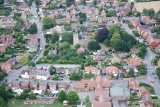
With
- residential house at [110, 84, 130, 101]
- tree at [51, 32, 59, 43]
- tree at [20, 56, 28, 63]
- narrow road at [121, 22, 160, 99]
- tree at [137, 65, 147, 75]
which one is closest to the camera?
residential house at [110, 84, 130, 101]

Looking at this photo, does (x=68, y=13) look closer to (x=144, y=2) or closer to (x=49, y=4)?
(x=49, y=4)

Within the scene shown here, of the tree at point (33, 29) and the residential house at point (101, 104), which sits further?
the tree at point (33, 29)

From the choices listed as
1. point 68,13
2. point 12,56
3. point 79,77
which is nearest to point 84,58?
point 79,77

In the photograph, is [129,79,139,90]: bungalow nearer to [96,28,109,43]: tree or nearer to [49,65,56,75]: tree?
[49,65,56,75]: tree

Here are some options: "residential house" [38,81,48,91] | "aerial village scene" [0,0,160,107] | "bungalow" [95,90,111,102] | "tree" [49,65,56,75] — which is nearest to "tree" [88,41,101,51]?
"aerial village scene" [0,0,160,107]


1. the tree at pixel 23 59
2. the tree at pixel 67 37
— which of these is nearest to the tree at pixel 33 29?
the tree at pixel 67 37

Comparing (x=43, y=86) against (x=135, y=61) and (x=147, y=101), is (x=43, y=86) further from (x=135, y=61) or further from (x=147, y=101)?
(x=135, y=61)

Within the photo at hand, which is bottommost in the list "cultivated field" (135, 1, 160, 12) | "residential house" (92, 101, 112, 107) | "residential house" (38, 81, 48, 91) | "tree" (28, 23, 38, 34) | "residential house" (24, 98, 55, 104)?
"residential house" (24, 98, 55, 104)

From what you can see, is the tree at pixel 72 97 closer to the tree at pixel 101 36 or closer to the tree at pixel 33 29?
the tree at pixel 101 36

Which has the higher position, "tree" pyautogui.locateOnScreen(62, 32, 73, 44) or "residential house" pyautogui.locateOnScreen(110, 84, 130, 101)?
"tree" pyautogui.locateOnScreen(62, 32, 73, 44)
